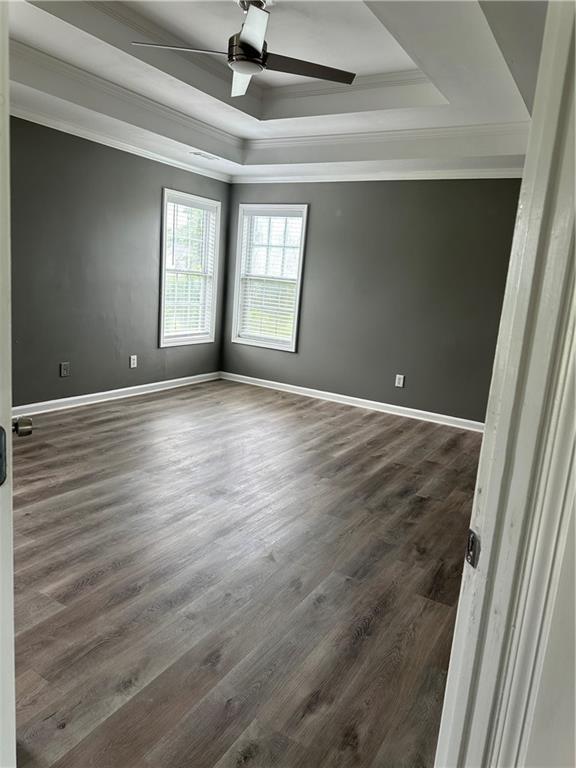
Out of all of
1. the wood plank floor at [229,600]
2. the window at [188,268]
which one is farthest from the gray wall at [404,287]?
the wood plank floor at [229,600]

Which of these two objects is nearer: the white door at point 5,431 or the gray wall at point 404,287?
the white door at point 5,431

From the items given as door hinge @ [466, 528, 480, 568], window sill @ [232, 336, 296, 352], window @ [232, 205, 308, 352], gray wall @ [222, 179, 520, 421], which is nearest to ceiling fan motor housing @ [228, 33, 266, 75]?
door hinge @ [466, 528, 480, 568]

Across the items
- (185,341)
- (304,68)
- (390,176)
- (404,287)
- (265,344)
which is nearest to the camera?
(304,68)

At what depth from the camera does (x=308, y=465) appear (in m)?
4.13

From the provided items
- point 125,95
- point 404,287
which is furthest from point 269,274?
point 125,95

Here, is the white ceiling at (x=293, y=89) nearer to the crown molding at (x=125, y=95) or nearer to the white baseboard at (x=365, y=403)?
the crown molding at (x=125, y=95)

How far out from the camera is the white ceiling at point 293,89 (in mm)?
3016

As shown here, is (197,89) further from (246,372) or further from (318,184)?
(246,372)

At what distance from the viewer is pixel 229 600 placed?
7.72 ft

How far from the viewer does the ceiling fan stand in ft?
8.25

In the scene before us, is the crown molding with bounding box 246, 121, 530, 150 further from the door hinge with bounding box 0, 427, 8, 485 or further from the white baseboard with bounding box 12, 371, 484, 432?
the door hinge with bounding box 0, 427, 8, 485

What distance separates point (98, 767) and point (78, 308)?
4206 millimetres

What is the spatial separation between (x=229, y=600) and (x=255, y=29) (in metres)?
2.67

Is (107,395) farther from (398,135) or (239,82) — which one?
A: (398,135)
